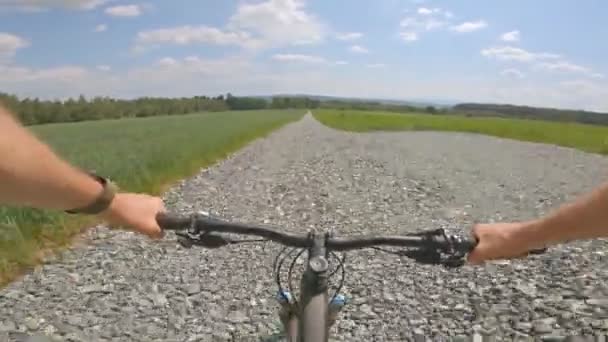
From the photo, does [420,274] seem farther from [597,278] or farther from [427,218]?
[427,218]

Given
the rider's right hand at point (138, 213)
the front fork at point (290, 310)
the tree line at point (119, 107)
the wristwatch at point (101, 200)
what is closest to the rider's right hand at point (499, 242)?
the front fork at point (290, 310)

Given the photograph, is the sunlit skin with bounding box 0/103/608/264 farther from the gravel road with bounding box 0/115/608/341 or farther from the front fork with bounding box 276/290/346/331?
the gravel road with bounding box 0/115/608/341

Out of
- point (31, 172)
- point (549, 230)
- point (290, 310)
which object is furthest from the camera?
point (290, 310)

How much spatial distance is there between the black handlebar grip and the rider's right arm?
1032 mm

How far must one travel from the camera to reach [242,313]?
220 inches

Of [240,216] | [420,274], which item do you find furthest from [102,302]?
[240,216]

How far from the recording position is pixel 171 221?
6.61 ft

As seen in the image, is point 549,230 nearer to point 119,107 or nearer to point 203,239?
point 203,239

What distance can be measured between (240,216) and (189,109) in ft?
359

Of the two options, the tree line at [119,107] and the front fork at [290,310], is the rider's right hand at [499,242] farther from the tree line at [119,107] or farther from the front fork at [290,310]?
the tree line at [119,107]

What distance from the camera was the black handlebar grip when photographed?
2.01 m

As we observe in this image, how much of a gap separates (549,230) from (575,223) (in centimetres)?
A: 12

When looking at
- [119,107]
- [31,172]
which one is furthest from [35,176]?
[119,107]

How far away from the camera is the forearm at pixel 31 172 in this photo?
1216 mm
